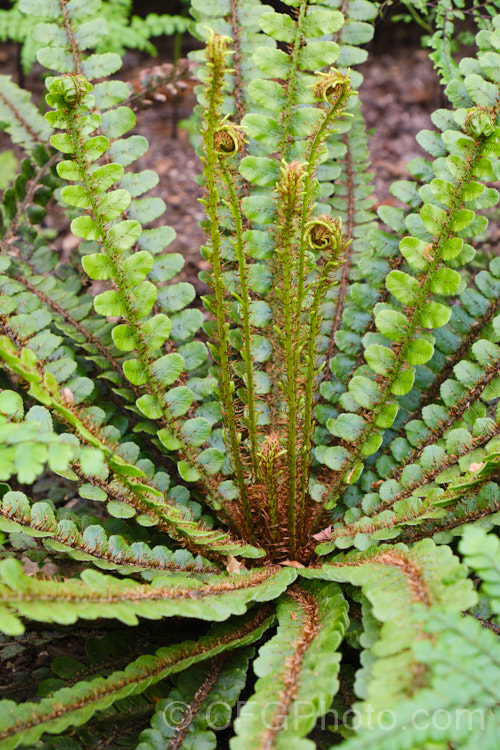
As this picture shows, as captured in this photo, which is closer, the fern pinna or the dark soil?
the fern pinna

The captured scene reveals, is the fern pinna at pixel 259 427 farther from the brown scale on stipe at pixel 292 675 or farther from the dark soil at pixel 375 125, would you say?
the dark soil at pixel 375 125

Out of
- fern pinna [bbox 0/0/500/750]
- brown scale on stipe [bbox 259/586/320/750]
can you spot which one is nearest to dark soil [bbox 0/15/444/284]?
fern pinna [bbox 0/0/500/750]

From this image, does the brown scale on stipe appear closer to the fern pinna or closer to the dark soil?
the fern pinna

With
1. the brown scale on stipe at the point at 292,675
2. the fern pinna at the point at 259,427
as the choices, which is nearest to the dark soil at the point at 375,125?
the fern pinna at the point at 259,427

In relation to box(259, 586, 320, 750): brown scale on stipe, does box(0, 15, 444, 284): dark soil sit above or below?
above

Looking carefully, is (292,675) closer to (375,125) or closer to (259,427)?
(259,427)

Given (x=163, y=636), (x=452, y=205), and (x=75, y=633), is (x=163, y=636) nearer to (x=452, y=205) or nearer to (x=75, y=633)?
(x=75, y=633)

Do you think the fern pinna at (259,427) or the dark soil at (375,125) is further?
the dark soil at (375,125)

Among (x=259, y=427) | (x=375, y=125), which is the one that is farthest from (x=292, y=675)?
(x=375, y=125)
